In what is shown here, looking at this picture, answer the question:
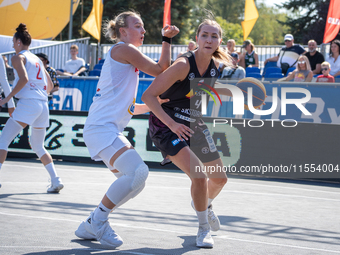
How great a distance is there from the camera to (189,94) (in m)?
4.19

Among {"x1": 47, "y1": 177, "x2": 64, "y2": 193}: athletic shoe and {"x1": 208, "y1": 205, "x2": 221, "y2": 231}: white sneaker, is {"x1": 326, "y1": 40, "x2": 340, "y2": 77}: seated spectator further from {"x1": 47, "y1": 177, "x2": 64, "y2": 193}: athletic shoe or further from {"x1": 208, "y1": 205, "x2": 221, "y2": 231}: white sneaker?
{"x1": 208, "y1": 205, "x2": 221, "y2": 231}: white sneaker

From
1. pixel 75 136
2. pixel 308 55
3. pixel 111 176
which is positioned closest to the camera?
pixel 111 176

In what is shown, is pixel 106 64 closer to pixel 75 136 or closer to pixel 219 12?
pixel 75 136

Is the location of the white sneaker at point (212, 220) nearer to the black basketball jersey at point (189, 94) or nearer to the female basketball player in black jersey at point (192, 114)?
the female basketball player in black jersey at point (192, 114)

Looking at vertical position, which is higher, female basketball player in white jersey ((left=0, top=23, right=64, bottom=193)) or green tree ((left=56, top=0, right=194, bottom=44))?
green tree ((left=56, top=0, right=194, bottom=44))

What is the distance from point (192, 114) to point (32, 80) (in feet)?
10.7

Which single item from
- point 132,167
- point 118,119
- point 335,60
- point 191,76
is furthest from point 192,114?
point 335,60

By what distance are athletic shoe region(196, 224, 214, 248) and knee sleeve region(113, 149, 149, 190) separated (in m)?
0.74

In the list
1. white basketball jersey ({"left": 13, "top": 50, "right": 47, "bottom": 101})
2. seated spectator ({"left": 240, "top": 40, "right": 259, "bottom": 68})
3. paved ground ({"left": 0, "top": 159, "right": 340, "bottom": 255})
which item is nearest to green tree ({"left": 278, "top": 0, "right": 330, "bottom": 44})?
seated spectator ({"left": 240, "top": 40, "right": 259, "bottom": 68})

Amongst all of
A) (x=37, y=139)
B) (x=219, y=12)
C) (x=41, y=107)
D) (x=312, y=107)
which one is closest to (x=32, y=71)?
(x=41, y=107)

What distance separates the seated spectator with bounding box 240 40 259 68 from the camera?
12.7m

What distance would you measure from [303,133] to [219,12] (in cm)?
5824

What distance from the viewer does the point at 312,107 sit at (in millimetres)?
9711

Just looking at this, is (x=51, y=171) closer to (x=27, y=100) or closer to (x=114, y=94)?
(x=27, y=100)
